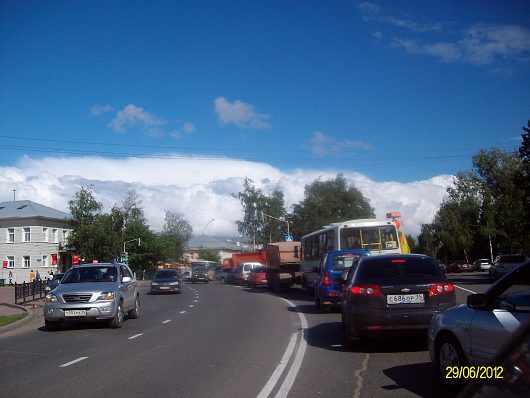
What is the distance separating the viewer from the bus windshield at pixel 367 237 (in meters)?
22.3

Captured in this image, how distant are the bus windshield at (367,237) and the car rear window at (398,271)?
41.1 feet

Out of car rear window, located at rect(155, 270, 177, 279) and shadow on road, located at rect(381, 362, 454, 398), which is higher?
car rear window, located at rect(155, 270, 177, 279)

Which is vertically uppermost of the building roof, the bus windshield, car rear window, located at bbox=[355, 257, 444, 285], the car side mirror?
the building roof

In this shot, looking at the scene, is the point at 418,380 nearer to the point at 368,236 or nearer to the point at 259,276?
the point at 368,236

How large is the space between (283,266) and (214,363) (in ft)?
74.6

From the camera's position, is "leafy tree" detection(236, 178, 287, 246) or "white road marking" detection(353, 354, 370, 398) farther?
"leafy tree" detection(236, 178, 287, 246)

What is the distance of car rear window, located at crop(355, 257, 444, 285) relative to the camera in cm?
945

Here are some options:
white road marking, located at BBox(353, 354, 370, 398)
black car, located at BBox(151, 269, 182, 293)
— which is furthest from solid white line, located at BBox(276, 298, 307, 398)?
black car, located at BBox(151, 269, 182, 293)

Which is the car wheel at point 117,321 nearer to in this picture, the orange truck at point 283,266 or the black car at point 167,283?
the orange truck at point 283,266

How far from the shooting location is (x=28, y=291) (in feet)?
84.8

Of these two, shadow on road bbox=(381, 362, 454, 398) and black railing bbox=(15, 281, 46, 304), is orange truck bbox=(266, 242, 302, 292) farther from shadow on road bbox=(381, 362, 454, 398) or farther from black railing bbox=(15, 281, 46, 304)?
shadow on road bbox=(381, 362, 454, 398)

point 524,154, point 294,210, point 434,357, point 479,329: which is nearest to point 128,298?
point 434,357

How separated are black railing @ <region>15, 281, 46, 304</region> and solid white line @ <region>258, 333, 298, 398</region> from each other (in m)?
17.1

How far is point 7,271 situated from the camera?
63.7 m
